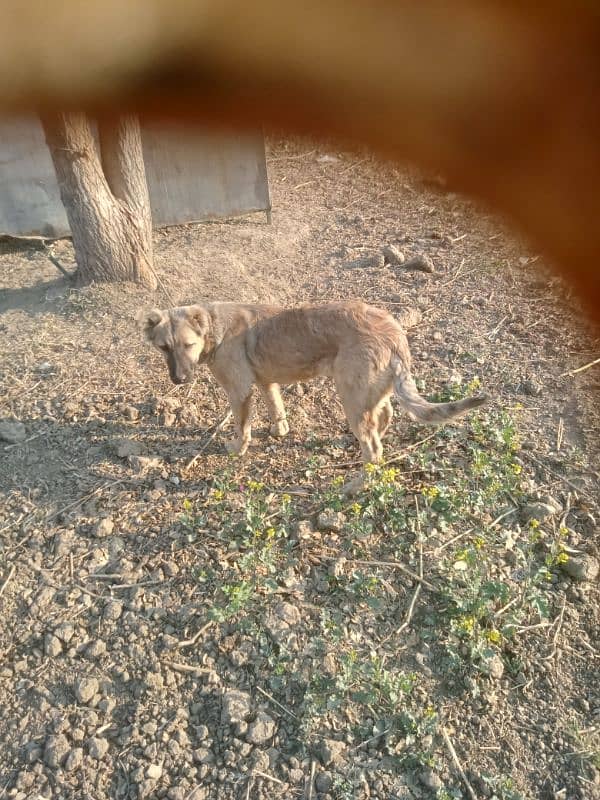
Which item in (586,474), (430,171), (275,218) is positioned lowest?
(586,474)

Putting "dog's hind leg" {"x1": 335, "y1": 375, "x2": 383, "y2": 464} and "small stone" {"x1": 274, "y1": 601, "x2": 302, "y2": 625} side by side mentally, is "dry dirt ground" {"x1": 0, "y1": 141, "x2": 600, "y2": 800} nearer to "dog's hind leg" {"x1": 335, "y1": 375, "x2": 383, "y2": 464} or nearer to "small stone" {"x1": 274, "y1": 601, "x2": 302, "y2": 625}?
"small stone" {"x1": 274, "y1": 601, "x2": 302, "y2": 625}

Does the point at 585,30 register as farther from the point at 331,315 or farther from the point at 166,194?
the point at 166,194

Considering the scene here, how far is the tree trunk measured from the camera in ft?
21.1

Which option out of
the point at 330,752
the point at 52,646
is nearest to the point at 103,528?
the point at 52,646

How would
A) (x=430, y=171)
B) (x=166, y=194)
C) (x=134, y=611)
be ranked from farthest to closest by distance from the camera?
1. (x=166, y=194)
2. (x=134, y=611)
3. (x=430, y=171)

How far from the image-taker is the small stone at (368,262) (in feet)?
25.1

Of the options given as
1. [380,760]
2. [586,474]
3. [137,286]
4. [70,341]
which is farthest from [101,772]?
[137,286]

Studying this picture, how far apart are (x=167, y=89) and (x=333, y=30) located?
314 millimetres

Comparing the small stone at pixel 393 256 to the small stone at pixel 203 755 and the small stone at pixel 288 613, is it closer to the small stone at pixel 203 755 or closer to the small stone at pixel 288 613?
the small stone at pixel 288 613

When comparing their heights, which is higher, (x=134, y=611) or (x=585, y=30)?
(x=585, y=30)

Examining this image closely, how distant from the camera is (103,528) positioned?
428cm

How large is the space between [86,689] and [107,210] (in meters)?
5.39

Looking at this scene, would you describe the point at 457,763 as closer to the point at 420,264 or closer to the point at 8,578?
the point at 8,578

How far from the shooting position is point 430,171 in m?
0.81
